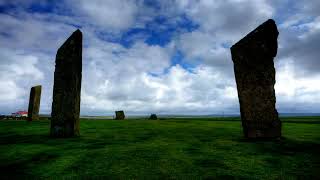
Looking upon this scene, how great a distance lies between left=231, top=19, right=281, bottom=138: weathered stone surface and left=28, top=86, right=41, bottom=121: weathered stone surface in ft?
67.8

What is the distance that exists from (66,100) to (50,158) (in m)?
5.27

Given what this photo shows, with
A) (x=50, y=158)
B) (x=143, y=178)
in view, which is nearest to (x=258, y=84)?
(x=143, y=178)

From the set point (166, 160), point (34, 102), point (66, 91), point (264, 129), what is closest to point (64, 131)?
point (66, 91)

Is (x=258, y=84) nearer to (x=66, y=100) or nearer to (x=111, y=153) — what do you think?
(x=111, y=153)

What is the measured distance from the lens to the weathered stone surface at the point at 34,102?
2802 cm

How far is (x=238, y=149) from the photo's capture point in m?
10.4

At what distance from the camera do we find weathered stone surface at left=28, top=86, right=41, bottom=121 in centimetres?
2802

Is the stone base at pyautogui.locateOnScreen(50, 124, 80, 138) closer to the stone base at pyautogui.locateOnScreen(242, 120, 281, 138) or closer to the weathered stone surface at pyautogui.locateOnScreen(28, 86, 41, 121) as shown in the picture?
the stone base at pyautogui.locateOnScreen(242, 120, 281, 138)

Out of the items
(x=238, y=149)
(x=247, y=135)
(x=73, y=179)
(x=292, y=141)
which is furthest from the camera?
(x=247, y=135)

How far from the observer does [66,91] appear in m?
14.1

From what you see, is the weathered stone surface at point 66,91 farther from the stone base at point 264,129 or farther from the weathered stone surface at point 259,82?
the stone base at point 264,129

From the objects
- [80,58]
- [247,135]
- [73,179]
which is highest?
[80,58]

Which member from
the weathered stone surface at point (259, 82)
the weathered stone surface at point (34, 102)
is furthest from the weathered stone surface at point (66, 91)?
the weathered stone surface at point (34, 102)

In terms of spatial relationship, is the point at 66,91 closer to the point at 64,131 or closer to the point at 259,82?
the point at 64,131
